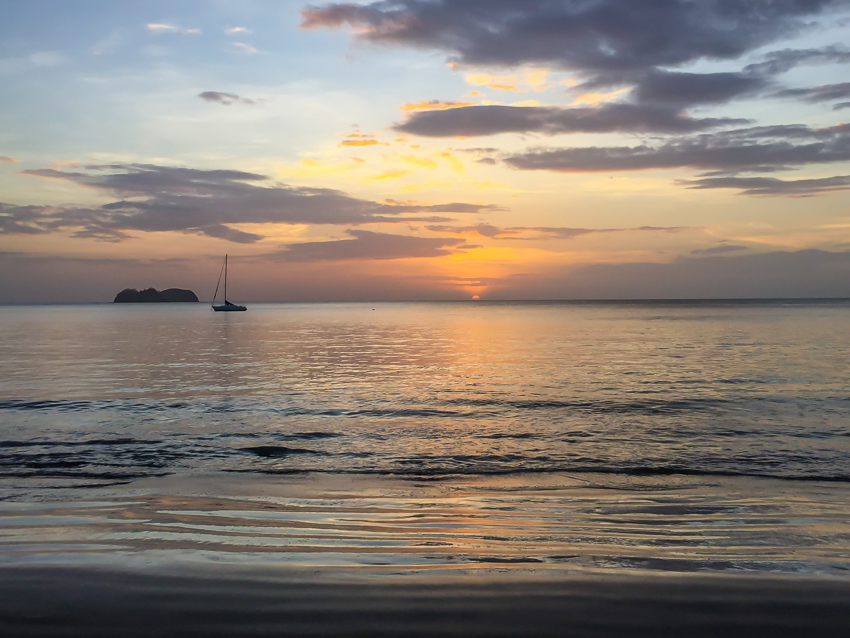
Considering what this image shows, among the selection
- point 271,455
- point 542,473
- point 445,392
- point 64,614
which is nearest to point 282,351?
point 445,392

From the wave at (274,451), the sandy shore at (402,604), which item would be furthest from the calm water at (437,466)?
the sandy shore at (402,604)

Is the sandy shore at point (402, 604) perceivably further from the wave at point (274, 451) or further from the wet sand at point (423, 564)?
the wave at point (274, 451)

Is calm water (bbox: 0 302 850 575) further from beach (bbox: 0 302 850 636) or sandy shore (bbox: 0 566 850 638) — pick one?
sandy shore (bbox: 0 566 850 638)

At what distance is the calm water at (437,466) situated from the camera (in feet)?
24.1

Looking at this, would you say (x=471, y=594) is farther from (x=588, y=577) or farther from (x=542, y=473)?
(x=542, y=473)

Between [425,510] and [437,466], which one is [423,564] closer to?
[425,510]

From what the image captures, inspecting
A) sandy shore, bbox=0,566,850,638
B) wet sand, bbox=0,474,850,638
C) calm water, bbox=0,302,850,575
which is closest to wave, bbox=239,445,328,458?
calm water, bbox=0,302,850,575

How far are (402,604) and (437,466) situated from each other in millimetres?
7531

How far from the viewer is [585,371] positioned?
31312 millimetres

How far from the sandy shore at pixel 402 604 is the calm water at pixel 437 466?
2.06ft

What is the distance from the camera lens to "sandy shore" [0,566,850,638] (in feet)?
16.6

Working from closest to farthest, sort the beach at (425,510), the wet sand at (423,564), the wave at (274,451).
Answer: the wet sand at (423,564) < the beach at (425,510) < the wave at (274,451)

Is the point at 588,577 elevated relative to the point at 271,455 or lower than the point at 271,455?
elevated

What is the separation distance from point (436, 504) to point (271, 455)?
6.08 m
